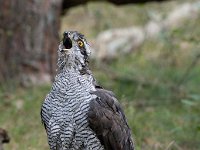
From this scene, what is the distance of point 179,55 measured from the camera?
492 inches

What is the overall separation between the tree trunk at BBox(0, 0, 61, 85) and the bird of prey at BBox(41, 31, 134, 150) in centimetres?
390

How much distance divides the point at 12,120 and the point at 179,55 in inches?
198

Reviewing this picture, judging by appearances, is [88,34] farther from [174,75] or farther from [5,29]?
[5,29]

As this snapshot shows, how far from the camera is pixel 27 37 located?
9500 millimetres

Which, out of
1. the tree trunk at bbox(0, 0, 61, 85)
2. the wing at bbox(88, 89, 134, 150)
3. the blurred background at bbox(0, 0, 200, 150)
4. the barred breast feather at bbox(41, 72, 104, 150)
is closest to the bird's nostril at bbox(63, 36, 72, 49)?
the barred breast feather at bbox(41, 72, 104, 150)

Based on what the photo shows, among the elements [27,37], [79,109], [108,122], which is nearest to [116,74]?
[27,37]

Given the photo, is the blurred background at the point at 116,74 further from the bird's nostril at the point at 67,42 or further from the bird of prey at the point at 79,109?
the bird's nostril at the point at 67,42

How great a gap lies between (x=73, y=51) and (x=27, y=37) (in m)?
4.13

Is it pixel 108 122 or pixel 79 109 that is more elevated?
pixel 79 109

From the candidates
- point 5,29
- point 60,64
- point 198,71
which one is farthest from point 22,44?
point 60,64

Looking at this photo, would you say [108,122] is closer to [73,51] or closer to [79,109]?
A: [79,109]

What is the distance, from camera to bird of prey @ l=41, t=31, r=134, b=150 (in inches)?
210

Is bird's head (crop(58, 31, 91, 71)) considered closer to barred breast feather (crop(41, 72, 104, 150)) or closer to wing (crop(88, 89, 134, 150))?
barred breast feather (crop(41, 72, 104, 150))

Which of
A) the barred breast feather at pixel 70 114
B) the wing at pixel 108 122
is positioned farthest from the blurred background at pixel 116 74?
the barred breast feather at pixel 70 114
